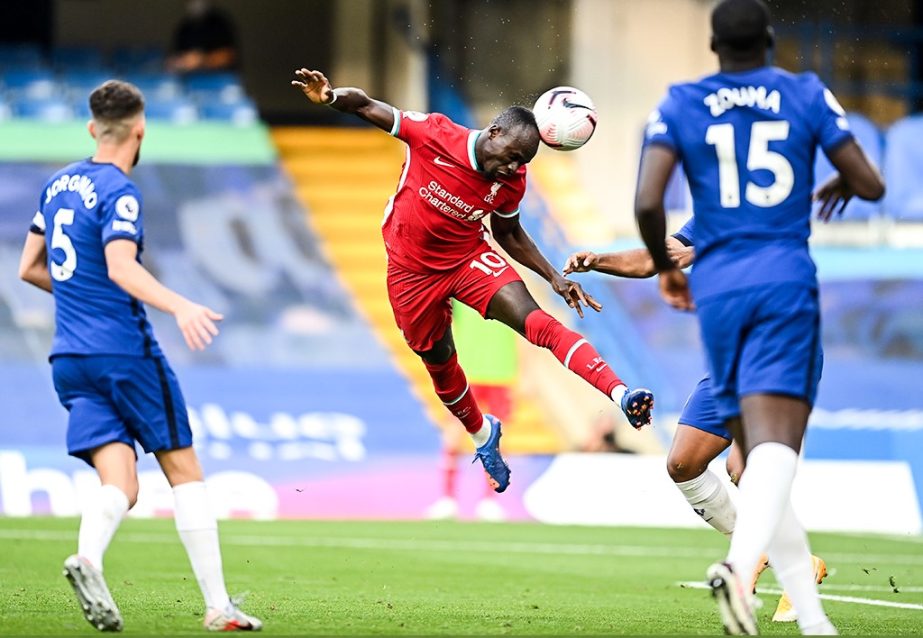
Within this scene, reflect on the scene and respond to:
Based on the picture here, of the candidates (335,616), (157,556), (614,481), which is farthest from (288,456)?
(335,616)

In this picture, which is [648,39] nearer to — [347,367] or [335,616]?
[347,367]

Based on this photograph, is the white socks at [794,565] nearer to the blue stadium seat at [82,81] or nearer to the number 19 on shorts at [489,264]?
the number 19 on shorts at [489,264]

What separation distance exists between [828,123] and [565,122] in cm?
266

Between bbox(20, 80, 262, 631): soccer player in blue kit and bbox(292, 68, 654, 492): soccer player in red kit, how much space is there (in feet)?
6.79

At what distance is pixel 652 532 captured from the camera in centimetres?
1467

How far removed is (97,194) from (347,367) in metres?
12.8

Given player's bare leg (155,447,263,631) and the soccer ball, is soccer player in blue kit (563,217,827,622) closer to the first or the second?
the soccer ball

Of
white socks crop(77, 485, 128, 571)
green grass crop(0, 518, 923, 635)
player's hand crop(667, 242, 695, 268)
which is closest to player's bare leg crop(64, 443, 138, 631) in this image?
white socks crop(77, 485, 128, 571)

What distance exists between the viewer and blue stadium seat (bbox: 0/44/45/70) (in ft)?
67.6

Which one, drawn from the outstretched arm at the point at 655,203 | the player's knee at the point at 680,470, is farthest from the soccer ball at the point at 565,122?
the outstretched arm at the point at 655,203

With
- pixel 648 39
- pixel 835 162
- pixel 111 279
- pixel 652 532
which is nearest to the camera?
pixel 835 162

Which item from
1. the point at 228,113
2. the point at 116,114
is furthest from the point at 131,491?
the point at 228,113

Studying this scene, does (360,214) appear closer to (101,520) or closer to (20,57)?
(20,57)

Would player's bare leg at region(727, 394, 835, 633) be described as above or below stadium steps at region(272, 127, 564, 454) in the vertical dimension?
above
